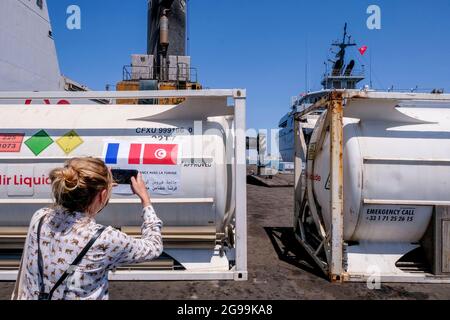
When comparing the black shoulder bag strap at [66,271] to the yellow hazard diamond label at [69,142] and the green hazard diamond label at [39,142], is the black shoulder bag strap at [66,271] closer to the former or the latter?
the yellow hazard diamond label at [69,142]

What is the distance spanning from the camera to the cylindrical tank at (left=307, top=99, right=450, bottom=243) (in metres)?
3.75

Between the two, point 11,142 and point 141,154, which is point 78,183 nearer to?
point 141,154

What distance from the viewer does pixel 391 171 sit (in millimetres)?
3770

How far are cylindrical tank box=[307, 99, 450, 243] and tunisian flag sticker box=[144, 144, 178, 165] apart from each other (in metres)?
2.25

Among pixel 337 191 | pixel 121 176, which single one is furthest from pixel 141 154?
pixel 337 191

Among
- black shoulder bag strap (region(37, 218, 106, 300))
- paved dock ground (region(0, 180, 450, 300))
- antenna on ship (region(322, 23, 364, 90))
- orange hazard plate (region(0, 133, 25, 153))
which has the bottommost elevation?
paved dock ground (region(0, 180, 450, 300))

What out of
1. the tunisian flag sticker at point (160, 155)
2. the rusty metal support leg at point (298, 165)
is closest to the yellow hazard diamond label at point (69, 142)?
the tunisian flag sticker at point (160, 155)

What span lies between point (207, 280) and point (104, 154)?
2.10m

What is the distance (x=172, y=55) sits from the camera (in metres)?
21.0

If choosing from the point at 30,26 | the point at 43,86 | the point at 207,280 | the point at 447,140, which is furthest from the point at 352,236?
the point at 30,26

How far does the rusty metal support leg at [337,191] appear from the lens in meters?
3.72

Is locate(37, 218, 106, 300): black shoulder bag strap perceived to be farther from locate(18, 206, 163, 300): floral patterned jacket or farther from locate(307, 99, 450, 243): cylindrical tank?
locate(307, 99, 450, 243): cylindrical tank

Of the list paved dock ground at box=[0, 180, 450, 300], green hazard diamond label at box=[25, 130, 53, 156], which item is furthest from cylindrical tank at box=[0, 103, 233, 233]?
paved dock ground at box=[0, 180, 450, 300]
